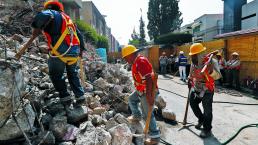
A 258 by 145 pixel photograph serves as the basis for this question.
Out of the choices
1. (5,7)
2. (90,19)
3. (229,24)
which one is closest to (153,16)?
(90,19)

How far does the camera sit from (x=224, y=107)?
7.86 metres

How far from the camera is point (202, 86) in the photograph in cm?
524

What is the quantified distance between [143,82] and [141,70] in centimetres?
31

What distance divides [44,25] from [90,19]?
39.6m

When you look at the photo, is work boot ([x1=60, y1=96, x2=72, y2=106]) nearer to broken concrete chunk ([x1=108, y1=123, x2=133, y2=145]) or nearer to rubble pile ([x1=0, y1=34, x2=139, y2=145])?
rubble pile ([x1=0, y1=34, x2=139, y2=145])

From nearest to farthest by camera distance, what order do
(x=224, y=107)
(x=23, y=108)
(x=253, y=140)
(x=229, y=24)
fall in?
(x=23, y=108) < (x=253, y=140) < (x=224, y=107) < (x=229, y=24)

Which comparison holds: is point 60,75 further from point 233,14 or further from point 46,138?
point 233,14

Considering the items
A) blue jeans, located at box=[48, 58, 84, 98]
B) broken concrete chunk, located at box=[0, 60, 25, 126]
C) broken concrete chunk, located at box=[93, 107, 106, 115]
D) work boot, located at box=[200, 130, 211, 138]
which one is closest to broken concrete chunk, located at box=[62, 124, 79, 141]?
blue jeans, located at box=[48, 58, 84, 98]

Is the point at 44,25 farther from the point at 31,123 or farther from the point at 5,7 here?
the point at 5,7

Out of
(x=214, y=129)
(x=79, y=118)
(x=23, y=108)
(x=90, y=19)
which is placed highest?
(x=90, y=19)

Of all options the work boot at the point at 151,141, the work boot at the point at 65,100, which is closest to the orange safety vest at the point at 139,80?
the work boot at the point at 151,141

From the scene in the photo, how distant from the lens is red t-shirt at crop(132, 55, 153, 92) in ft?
13.0

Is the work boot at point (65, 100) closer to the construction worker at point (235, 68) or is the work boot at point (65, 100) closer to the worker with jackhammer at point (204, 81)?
the worker with jackhammer at point (204, 81)

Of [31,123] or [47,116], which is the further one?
[47,116]
